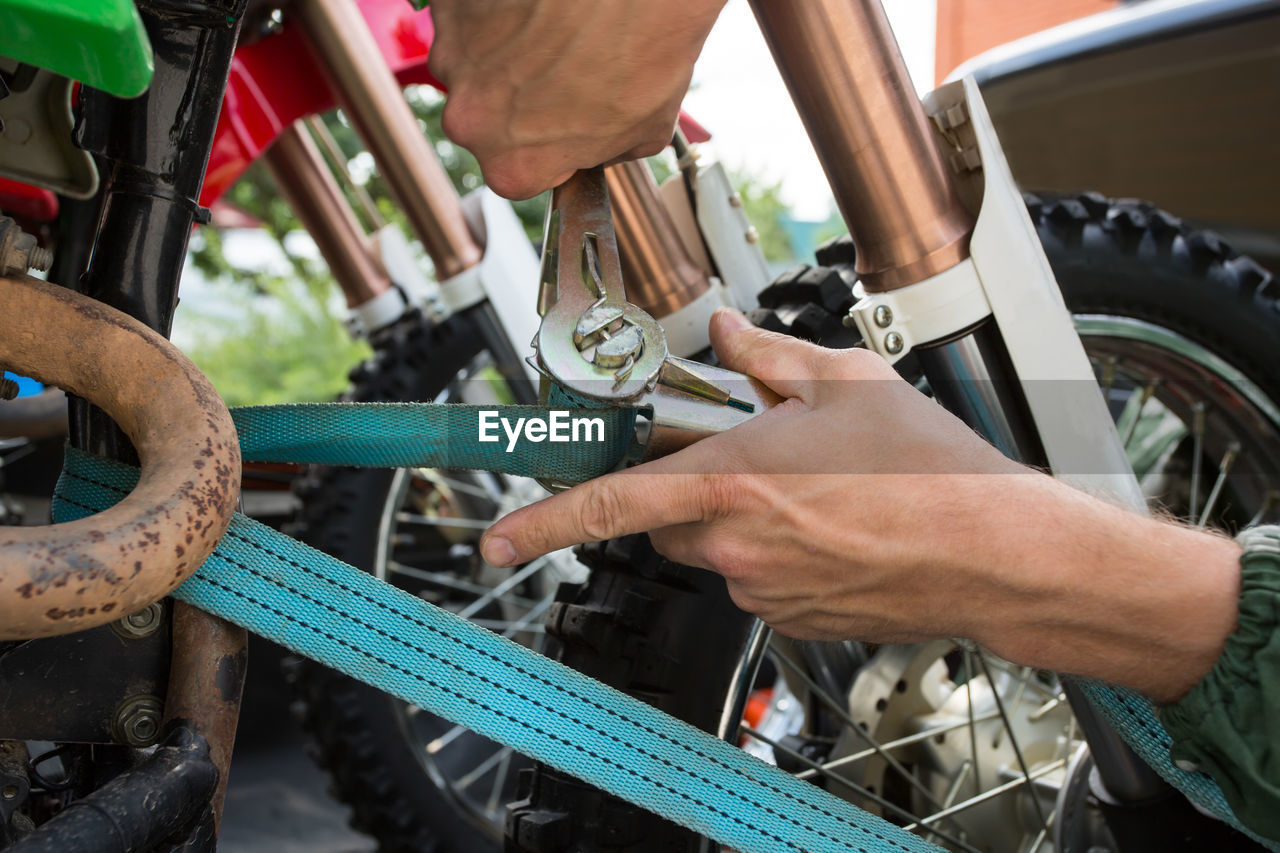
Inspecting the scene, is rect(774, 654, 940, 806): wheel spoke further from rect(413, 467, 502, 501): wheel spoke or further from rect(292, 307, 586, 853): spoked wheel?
rect(413, 467, 502, 501): wheel spoke

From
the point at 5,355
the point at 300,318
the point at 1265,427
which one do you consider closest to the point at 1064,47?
the point at 1265,427

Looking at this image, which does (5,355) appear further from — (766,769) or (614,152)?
(766,769)

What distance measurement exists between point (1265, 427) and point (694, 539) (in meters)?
0.86

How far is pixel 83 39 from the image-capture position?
0.42 meters

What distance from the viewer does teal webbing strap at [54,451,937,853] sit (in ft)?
1.88

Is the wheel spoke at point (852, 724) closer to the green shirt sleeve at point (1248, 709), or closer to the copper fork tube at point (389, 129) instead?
the green shirt sleeve at point (1248, 709)

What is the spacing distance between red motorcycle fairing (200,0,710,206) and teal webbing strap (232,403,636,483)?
97cm

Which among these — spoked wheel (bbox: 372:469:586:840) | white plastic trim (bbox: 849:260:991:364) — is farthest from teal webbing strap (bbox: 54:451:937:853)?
spoked wheel (bbox: 372:469:586:840)

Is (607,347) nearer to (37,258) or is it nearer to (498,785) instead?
(37,258)

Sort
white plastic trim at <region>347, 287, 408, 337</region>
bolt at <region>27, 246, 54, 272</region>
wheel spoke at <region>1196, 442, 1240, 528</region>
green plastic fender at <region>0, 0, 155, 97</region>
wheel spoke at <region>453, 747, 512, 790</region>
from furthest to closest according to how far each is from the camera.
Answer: white plastic trim at <region>347, 287, 408, 337</region> < wheel spoke at <region>453, 747, 512, 790</region> < wheel spoke at <region>1196, 442, 1240, 528</region> < bolt at <region>27, 246, 54, 272</region> < green plastic fender at <region>0, 0, 155, 97</region>

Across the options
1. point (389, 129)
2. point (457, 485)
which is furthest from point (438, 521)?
point (389, 129)

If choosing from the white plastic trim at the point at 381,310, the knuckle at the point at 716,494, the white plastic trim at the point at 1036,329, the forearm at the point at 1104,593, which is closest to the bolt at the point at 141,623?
the knuckle at the point at 716,494

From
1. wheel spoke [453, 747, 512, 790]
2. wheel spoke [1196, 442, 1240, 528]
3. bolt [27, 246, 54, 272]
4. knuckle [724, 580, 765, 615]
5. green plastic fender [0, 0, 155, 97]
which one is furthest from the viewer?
wheel spoke [453, 747, 512, 790]

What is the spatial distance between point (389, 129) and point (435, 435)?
42.5 inches
